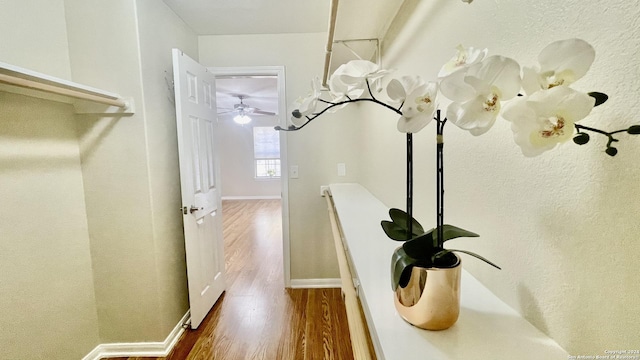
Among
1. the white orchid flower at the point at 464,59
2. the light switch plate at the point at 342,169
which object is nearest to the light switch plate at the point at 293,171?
the light switch plate at the point at 342,169

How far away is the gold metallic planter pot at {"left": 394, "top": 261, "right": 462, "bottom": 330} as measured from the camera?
533 mm

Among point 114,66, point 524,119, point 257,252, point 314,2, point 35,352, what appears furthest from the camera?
point 257,252

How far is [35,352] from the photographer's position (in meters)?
1.38

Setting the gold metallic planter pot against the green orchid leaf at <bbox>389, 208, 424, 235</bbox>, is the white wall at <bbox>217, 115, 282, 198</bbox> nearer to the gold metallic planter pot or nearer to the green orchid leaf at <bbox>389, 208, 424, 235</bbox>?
the green orchid leaf at <bbox>389, 208, 424, 235</bbox>

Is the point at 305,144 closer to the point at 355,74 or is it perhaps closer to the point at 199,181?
the point at 199,181

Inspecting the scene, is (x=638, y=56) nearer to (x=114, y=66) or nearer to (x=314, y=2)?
(x=314, y=2)

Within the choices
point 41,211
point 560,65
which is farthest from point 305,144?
point 560,65

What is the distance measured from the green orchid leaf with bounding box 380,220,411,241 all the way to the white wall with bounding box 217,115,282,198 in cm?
690

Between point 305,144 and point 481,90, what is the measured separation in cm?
219

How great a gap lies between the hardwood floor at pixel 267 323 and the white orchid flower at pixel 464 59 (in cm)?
185

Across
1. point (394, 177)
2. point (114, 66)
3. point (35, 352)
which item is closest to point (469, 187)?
point (394, 177)

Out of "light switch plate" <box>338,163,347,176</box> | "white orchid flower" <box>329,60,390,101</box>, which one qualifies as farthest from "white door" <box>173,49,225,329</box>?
"white orchid flower" <box>329,60,390,101</box>

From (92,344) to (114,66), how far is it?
5.77 feet

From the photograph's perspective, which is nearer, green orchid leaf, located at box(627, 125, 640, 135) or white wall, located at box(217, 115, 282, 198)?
green orchid leaf, located at box(627, 125, 640, 135)
